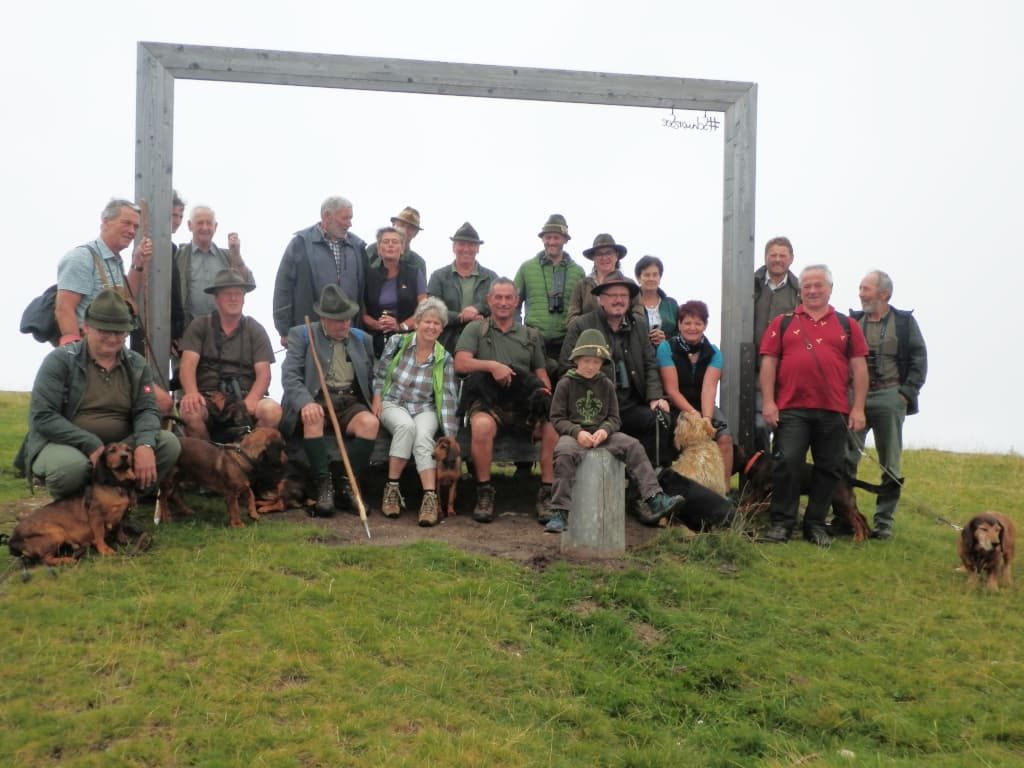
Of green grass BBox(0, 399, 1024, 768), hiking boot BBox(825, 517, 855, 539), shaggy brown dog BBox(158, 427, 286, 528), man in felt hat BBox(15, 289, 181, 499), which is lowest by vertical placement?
green grass BBox(0, 399, 1024, 768)

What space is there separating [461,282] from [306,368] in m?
1.85

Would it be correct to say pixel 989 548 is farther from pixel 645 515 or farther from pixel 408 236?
pixel 408 236

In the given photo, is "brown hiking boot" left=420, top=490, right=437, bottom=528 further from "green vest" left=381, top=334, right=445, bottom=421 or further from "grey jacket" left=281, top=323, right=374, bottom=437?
"grey jacket" left=281, top=323, right=374, bottom=437

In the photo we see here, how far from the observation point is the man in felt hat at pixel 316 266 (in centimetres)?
866

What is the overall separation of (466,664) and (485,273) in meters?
4.90

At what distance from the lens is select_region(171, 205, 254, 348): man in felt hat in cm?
870

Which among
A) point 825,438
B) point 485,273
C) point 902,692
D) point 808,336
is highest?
point 485,273

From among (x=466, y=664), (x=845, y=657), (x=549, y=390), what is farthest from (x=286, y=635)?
(x=549, y=390)

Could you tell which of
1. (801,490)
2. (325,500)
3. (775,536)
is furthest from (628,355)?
(325,500)

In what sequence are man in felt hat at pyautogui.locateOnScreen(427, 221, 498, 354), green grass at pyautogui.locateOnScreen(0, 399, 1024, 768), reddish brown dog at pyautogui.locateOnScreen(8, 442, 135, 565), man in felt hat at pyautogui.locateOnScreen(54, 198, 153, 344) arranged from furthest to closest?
man in felt hat at pyautogui.locateOnScreen(427, 221, 498, 354) < man in felt hat at pyautogui.locateOnScreen(54, 198, 153, 344) < reddish brown dog at pyautogui.locateOnScreen(8, 442, 135, 565) < green grass at pyautogui.locateOnScreen(0, 399, 1024, 768)

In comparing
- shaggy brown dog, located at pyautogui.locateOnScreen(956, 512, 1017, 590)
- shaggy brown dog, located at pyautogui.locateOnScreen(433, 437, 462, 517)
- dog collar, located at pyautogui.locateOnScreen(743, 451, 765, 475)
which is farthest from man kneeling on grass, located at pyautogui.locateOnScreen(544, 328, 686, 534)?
shaggy brown dog, located at pyautogui.locateOnScreen(956, 512, 1017, 590)

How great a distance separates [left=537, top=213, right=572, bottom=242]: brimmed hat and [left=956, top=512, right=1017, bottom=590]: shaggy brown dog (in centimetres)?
443

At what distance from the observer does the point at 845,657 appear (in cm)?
551

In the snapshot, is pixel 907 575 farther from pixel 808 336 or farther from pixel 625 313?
pixel 625 313
